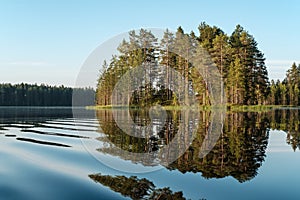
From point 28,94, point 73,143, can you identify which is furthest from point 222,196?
point 28,94

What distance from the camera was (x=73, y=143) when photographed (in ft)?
41.7

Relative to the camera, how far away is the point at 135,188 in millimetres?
6160

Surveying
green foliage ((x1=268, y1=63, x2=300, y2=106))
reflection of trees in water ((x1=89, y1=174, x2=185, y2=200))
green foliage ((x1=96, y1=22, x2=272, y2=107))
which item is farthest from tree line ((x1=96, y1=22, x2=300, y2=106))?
green foliage ((x1=268, y1=63, x2=300, y2=106))

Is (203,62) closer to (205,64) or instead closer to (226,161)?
(205,64)

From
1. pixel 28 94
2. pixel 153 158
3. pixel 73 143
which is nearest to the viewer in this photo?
pixel 153 158

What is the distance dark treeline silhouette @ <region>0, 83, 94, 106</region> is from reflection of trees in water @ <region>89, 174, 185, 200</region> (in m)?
160

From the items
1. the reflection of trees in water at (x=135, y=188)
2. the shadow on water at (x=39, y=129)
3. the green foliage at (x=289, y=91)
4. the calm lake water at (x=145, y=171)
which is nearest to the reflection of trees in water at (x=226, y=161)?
the calm lake water at (x=145, y=171)

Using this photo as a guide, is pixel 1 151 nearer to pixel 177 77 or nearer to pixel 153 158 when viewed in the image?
pixel 153 158

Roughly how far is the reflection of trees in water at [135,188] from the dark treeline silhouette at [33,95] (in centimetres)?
15970

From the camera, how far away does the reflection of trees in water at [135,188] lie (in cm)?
562

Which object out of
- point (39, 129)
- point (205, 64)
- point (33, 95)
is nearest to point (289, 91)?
point (205, 64)

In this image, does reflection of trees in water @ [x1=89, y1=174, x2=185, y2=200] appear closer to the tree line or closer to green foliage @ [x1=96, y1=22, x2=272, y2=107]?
the tree line

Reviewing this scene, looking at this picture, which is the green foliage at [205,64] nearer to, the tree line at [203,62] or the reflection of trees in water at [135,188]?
the tree line at [203,62]

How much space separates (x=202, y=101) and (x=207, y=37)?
48.7 ft
